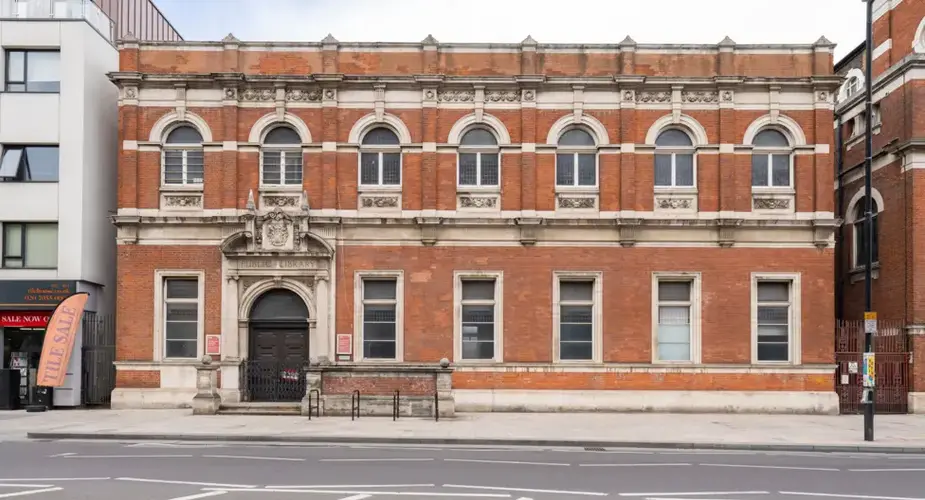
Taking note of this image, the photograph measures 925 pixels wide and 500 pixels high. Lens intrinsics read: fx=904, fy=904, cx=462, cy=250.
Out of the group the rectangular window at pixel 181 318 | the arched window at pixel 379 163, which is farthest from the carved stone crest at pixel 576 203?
the rectangular window at pixel 181 318

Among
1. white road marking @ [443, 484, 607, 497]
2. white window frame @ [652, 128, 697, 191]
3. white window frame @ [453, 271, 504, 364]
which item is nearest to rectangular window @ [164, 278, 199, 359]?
white window frame @ [453, 271, 504, 364]

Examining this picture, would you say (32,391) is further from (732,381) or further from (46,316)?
(732,381)

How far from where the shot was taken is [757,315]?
26.4 m

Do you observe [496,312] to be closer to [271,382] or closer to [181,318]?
[271,382]

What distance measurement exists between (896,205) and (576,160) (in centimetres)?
1014

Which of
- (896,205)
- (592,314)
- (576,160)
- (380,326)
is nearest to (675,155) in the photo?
(576,160)

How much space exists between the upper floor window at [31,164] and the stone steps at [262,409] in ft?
30.4

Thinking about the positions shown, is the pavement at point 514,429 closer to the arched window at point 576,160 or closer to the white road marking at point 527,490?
the white road marking at point 527,490

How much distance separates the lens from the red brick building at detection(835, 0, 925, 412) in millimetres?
26672

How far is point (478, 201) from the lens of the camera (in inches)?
1049

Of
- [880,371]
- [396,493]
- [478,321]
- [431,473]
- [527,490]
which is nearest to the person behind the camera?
[396,493]

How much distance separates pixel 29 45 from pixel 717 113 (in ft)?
68.1

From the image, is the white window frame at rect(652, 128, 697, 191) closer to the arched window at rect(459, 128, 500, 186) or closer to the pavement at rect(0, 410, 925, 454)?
the arched window at rect(459, 128, 500, 186)

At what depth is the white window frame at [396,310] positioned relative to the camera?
26.2 metres
